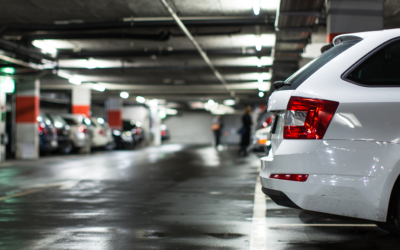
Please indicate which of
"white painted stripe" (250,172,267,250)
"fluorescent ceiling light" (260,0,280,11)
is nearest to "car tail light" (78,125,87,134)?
"fluorescent ceiling light" (260,0,280,11)

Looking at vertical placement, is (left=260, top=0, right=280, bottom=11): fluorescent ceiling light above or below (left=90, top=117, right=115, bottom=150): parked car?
above

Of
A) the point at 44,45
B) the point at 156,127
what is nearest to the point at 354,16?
the point at 44,45

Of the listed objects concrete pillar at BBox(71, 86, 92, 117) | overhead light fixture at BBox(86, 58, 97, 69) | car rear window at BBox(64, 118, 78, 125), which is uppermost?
overhead light fixture at BBox(86, 58, 97, 69)

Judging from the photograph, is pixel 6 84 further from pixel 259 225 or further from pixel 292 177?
pixel 292 177

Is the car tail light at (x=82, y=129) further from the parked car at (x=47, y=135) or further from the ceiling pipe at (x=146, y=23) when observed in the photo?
the ceiling pipe at (x=146, y=23)

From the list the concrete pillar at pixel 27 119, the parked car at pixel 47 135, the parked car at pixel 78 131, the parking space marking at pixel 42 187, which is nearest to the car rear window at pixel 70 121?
the parked car at pixel 78 131

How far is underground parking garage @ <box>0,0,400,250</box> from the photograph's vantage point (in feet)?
10.0

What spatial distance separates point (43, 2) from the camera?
9.67 metres

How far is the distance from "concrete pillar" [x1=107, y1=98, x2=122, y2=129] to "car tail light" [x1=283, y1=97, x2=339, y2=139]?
28.5 meters

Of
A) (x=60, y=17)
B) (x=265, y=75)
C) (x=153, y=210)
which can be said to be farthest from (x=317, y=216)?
(x=265, y=75)

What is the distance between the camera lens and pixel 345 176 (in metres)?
3.02

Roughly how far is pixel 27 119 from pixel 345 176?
55.4 feet

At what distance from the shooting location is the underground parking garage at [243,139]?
3057 millimetres

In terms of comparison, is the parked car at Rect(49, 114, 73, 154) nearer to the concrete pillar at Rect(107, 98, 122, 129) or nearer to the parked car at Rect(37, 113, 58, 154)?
the parked car at Rect(37, 113, 58, 154)
